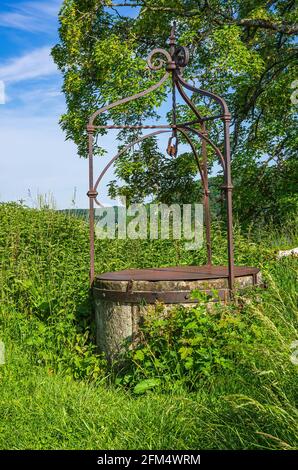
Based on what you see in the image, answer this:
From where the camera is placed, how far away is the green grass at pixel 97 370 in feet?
11.1

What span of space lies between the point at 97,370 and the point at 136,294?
29.0 inches

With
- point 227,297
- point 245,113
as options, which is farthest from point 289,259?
point 245,113

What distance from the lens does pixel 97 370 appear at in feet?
16.8

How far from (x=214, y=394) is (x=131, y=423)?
704 mm

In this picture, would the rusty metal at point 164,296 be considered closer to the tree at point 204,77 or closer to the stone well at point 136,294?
the stone well at point 136,294

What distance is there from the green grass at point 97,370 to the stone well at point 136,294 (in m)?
0.19
